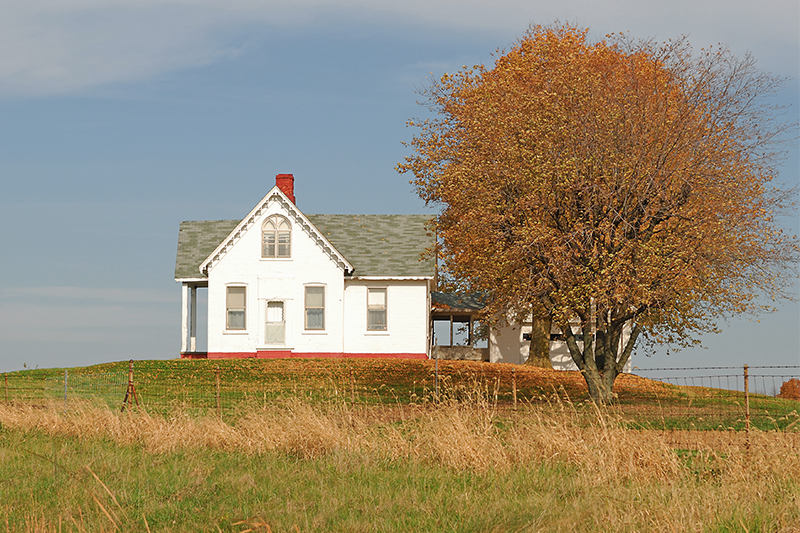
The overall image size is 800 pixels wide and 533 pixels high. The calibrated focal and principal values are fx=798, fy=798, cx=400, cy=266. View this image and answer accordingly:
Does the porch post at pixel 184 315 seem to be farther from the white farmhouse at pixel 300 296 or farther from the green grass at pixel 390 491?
the green grass at pixel 390 491

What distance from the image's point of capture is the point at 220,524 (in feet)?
28.8

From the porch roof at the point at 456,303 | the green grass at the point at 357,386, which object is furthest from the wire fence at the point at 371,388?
the porch roof at the point at 456,303

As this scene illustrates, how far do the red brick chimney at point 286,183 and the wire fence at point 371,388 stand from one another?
31.3ft

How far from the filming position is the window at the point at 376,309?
115 ft

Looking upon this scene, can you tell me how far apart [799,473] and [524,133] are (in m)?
12.6

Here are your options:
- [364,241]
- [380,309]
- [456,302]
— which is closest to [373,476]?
[380,309]

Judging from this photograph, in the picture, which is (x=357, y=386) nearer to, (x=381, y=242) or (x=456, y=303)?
(x=381, y=242)

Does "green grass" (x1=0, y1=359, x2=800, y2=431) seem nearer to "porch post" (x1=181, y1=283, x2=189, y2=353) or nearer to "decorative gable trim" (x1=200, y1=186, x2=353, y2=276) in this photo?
"porch post" (x1=181, y1=283, x2=189, y2=353)

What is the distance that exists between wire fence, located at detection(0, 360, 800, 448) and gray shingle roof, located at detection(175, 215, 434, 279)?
197 inches

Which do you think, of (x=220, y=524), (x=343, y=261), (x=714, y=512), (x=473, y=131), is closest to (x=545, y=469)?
(x=714, y=512)

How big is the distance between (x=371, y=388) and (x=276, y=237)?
55.3 feet

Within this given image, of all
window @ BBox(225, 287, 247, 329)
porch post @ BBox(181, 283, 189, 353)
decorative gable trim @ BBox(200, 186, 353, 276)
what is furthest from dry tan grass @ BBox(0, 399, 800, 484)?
porch post @ BBox(181, 283, 189, 353)

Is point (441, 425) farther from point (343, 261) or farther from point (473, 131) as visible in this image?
point (343, 261)

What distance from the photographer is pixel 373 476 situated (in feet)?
36.3
